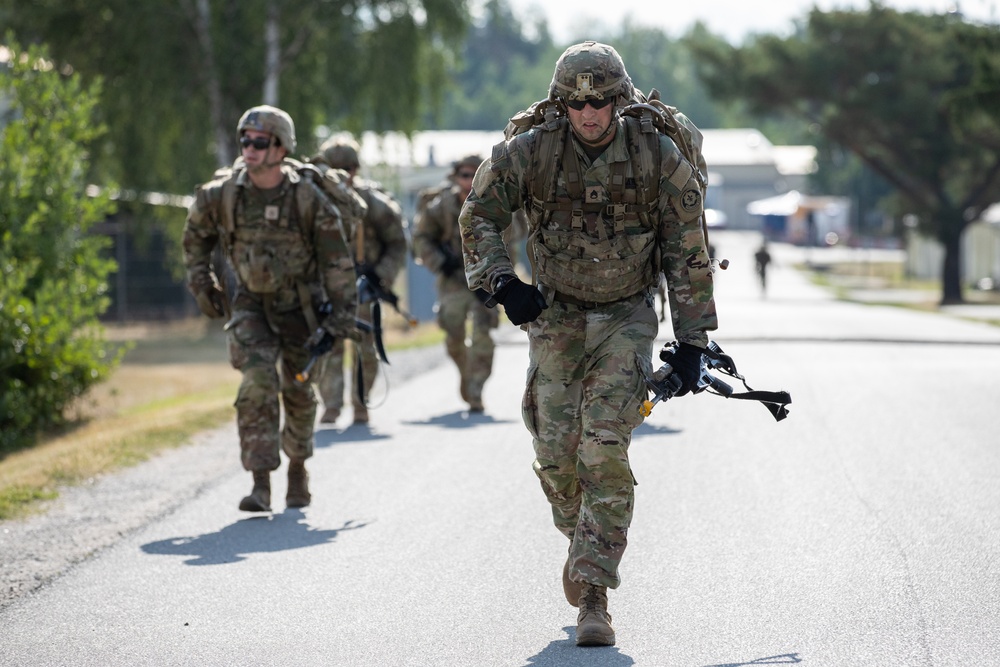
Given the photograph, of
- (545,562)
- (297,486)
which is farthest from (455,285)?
(545,562)

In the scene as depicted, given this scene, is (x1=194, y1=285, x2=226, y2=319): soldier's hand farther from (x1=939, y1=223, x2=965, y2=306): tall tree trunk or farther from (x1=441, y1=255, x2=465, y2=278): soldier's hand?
(x1=939, y1=223, x2=965, y2=306): tall tree trunk

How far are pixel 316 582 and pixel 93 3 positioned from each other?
22114 millimetres

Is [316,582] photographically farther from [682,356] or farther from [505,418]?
[505,418]

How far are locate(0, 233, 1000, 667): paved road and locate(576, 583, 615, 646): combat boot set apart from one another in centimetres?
9

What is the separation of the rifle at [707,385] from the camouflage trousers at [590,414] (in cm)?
8

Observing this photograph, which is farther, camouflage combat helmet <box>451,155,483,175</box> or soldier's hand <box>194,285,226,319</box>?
camouflage combat helmet <box>451,155,483,175</box>

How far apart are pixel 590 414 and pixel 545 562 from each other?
1.35m

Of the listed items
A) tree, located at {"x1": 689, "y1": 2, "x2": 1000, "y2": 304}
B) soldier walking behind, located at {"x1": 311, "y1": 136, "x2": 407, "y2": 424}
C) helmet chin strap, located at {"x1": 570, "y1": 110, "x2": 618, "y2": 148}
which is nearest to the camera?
helmet chin strap, located at {"x1": 570, "y1": 110, "x2": 618, "y2": 148}

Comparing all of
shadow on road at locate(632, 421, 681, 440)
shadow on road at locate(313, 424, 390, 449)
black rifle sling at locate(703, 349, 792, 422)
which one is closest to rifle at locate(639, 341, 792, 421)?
black rifle sling at locate(703, 349, 792, 422)

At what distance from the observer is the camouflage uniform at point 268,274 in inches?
339

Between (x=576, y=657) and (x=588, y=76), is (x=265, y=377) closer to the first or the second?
(x=588, y=76)

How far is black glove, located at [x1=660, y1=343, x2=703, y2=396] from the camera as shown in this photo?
5957mm

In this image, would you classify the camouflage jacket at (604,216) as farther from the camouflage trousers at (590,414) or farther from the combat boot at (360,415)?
the combat boot at (360,415)

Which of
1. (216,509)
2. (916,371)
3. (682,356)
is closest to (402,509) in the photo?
(216,509)
